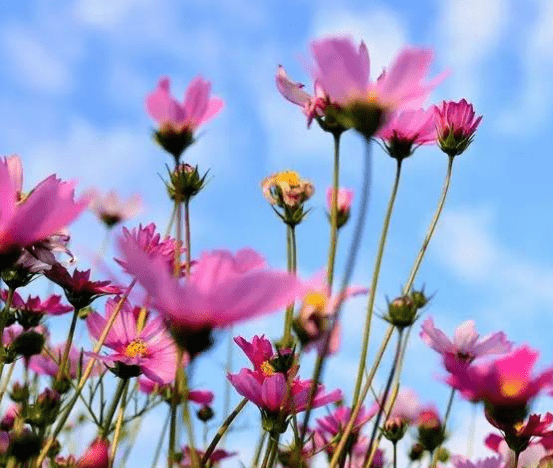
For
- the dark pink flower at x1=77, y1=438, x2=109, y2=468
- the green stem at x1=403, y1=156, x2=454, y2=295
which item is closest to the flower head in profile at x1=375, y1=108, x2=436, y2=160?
the green stem at x1=403, y1=156, x2=454, y2=295

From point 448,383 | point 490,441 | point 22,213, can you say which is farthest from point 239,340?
point 490,441

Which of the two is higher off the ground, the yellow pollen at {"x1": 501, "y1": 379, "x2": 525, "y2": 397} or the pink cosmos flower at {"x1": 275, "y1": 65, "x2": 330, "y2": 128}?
the pink cosmos flower at {"x1": 275, "y1": 65, "x2": 330, "y2": 128}

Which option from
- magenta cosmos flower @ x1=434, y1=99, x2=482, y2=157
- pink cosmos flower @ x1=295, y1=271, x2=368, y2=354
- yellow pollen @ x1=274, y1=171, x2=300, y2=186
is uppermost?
magenta cosmos flower @ x1=434, y1=99, x2=482, y2=157

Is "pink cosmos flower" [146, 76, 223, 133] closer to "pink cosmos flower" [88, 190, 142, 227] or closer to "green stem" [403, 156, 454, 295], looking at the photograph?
"green stem" [403, 156, 454, 295]

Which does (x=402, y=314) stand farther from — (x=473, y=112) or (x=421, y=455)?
(x=421, y=455)

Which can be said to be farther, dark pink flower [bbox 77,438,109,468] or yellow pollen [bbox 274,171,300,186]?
yellow pollen [bbox 274,171,300,186]

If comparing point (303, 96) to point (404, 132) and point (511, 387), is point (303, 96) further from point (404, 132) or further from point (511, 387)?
point (511, 387)

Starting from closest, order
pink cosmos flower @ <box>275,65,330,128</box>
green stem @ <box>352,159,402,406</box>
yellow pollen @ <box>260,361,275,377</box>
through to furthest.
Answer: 1. green stem @ <box>352,159,402,406</box>
2. pink cosmos flower @ <box>275,65,330,128</box>
3. yellow pollen @ <box>260,361,275,377</box>
